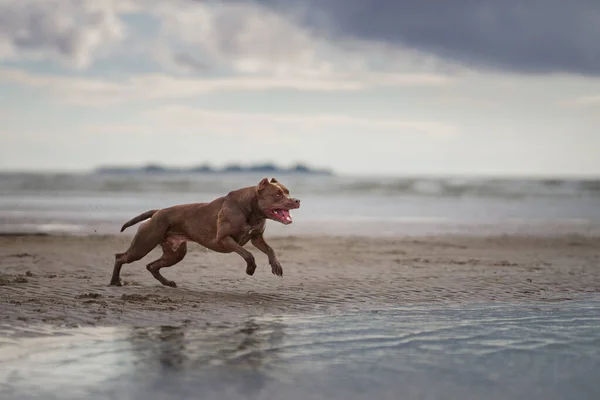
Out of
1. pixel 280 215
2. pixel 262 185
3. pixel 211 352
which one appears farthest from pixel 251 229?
pixel 211 352

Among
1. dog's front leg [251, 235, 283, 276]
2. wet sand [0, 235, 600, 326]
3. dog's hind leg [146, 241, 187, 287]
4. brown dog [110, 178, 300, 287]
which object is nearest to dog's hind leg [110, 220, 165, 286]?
brown dog [110, 178, 300, 287]

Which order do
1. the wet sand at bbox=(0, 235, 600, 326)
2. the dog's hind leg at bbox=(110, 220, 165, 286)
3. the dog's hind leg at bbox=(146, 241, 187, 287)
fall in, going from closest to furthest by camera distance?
the wet sand at bbox=(0, 235, 600, 326)
the dog's hind leg at bbox=(110, 220, 165, 286)
the dog's hind leg at bbox=(146, 241, 187, 287)

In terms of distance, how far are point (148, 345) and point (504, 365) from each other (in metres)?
3.18

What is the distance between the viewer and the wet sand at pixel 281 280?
Result: 8.70 metres

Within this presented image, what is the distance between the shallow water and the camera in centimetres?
550

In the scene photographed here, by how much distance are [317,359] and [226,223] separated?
11.6 ft

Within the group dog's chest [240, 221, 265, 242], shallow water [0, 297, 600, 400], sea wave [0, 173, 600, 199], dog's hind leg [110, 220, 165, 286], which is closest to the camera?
shallow water [0, 297, 600, 400]

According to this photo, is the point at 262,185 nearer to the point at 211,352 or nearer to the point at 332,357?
the point at 211,352

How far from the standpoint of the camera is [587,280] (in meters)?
12.0

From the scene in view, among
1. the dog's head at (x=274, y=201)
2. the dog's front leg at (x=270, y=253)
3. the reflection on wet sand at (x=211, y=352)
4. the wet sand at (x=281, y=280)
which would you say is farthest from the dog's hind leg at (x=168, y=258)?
the reflection on wet sand at (x=211, y=352)

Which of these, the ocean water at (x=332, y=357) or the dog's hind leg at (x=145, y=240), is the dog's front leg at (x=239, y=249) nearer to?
the dog's hind leg at (x=145, y=240)

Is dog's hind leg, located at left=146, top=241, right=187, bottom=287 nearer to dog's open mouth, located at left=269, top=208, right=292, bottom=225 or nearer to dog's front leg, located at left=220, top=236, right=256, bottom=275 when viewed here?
dog's front leg, located at left=220, top=236, right=256, bottom=275

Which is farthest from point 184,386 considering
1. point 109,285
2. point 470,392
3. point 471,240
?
point 471,240

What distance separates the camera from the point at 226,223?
9.55 meters
